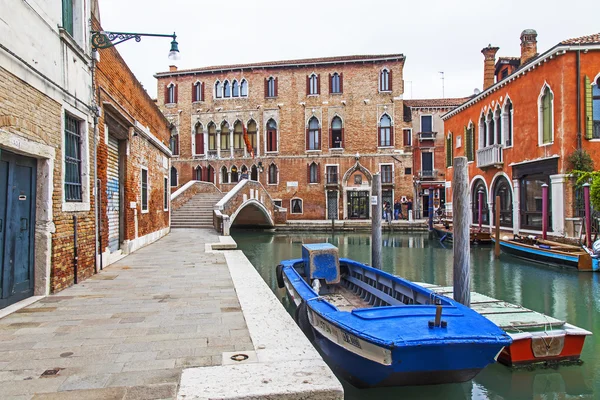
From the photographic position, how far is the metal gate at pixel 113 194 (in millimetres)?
7918

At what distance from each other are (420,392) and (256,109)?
24.3m

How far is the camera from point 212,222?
1748 cm

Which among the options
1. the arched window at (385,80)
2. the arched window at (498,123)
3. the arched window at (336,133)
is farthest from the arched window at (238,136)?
the arched window at (498,123)

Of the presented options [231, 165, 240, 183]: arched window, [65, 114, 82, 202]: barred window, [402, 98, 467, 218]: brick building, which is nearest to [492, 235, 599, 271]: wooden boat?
Answer: [65, 114, 82, 202]: barred window

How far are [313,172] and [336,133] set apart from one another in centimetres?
263

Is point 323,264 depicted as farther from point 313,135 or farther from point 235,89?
point 235,89

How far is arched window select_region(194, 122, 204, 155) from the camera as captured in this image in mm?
27914

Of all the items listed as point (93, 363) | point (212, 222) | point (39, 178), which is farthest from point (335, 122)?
point (93, 363)

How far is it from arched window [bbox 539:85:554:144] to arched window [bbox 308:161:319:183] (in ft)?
45.7

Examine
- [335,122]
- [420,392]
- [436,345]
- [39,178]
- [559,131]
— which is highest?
[335,122]

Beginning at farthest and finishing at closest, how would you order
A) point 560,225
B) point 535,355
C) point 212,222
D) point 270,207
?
1. point 270,207
2. point 212,222
3. point 560,225
4. point 535,355

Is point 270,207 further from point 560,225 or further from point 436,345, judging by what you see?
point 436,345

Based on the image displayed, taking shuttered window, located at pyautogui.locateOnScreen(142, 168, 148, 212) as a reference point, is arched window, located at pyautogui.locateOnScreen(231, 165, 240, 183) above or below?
above

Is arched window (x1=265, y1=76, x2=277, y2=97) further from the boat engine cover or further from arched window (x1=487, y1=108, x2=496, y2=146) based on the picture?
the boat engine cover
